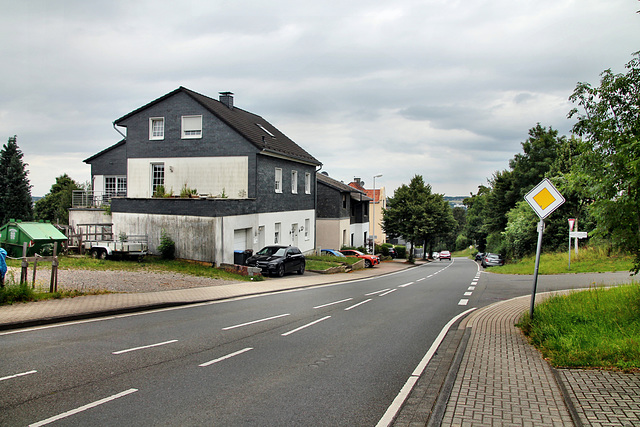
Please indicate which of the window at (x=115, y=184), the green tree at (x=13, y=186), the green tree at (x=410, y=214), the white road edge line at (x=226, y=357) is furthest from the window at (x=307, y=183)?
the green tree at (x=13, y=186)

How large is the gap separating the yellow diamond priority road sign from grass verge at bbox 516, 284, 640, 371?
2.01 metres

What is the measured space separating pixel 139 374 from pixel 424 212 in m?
48.5

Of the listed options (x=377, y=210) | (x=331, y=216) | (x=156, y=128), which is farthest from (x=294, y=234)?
(x=377, y=210)

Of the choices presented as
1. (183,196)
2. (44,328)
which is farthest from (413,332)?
(183,196)

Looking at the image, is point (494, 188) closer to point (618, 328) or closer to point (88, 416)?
point (618, 328)

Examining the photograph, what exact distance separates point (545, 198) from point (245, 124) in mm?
23212

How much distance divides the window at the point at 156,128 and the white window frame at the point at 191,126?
1.59 metres

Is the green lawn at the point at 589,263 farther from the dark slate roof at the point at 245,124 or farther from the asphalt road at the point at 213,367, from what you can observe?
the dark slate roof at the point at 245,124

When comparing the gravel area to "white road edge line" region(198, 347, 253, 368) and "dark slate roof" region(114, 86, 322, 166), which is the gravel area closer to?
"white road edge line" region(198, 347, 253, 368)

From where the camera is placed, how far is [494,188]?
5938cm

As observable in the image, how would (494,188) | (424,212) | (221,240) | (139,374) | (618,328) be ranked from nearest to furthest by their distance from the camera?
(139,374) < (618,328) < (221,240) < (424,212) < (494,188)

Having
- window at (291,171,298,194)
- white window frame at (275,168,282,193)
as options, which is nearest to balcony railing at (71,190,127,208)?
white window frame at (275,168,282,193)

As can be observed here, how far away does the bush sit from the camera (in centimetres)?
2231

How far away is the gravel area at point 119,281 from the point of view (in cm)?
1395
